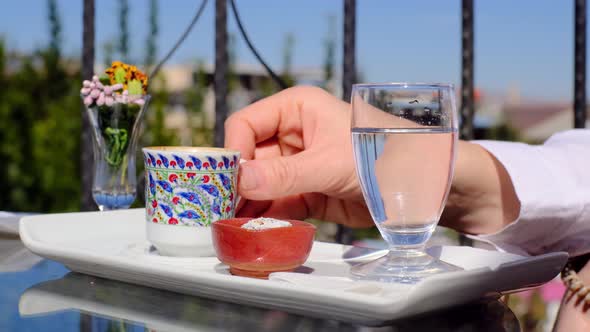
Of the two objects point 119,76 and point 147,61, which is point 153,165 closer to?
point 119,76

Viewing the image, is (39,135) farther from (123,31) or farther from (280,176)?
(280,176)

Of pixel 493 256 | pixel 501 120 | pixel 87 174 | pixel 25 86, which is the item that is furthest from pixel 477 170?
pixel 501 120

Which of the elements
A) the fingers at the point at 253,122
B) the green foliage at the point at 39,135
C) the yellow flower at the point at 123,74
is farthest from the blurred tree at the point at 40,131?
the fingers at the point at 253,122

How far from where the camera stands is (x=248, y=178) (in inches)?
44.6

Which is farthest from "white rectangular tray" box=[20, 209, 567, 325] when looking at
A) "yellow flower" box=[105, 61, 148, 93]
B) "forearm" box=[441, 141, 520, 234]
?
"yellow flower" box=[105, 61, 148, 93]

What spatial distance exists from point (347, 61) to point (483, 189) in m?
0.55

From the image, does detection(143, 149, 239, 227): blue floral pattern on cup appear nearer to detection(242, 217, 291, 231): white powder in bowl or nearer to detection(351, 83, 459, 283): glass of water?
detection(242, 217, 291, 231): white powder in bowl

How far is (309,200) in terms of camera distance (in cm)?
138

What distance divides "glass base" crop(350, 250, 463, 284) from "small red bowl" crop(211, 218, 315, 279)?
0.09m

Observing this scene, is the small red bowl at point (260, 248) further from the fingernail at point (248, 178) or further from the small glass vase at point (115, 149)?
the small glass vase at point (115, 149)

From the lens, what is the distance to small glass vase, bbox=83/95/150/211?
1.52 meters

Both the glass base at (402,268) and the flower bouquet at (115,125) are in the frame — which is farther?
the flower bouquet at (115,125)

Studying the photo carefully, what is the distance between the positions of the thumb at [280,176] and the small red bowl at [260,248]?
161 millimetres

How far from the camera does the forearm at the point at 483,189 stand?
127 cm
